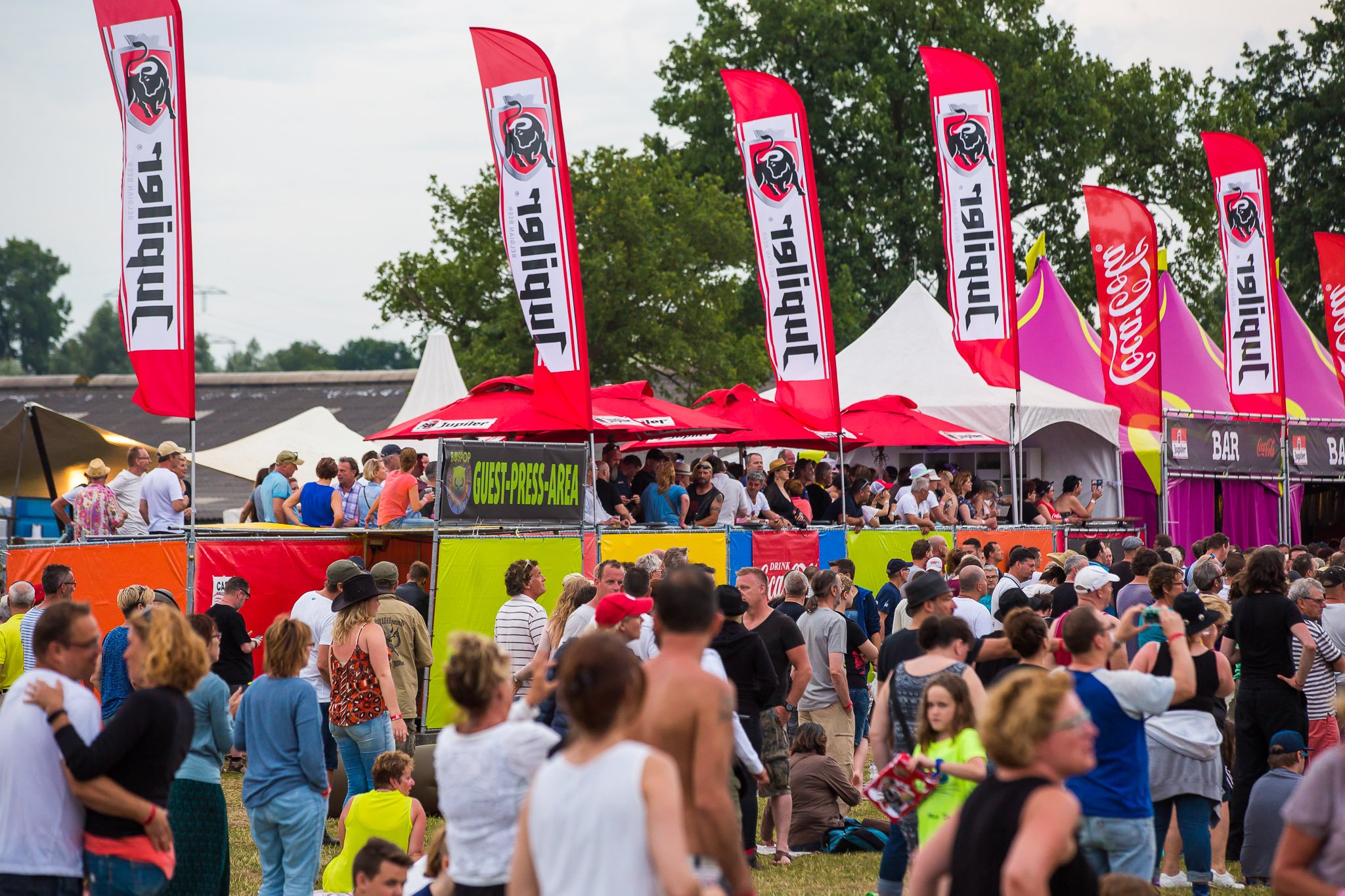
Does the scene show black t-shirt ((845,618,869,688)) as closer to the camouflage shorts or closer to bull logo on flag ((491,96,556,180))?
the camouflage shorts

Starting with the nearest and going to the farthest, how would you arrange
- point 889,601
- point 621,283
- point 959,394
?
point 889,601 → point 959,394 → point 621,283

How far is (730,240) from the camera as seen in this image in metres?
Result: 35.1

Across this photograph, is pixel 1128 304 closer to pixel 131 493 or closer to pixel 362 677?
pixel 131 493

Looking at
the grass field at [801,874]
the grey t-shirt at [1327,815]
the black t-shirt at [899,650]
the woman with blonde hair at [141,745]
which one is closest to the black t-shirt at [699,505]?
the grass field at [801,874]

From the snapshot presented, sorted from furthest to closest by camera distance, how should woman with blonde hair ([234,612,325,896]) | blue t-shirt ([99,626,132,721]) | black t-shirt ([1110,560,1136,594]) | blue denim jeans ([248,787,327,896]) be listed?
black t-shirt ([1110,560,1136,594])
blue t-shirt ([99,626,132,721])
blue denim jeans ([248,787,327,896])
woman with blonde hair ([234,612,325,896])

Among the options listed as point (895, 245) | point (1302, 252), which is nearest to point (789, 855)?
point (895, 245)

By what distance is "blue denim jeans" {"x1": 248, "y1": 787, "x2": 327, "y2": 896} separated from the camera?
6609mm

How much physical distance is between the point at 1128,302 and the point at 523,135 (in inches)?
357

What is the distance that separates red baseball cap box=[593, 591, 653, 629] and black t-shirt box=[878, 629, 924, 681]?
124 cm

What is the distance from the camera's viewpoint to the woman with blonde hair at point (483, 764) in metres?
4.37

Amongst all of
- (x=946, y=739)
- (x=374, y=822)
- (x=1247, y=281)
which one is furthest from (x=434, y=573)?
(x=1247, y=281)

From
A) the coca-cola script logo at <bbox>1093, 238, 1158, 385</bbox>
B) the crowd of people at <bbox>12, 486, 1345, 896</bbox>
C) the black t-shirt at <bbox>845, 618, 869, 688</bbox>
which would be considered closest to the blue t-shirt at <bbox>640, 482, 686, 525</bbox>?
the crowd of people at <bbox>12, 486, 1345, 896</bbox>

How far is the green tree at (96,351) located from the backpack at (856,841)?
94437 millimetres

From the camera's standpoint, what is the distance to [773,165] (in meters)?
15.7
